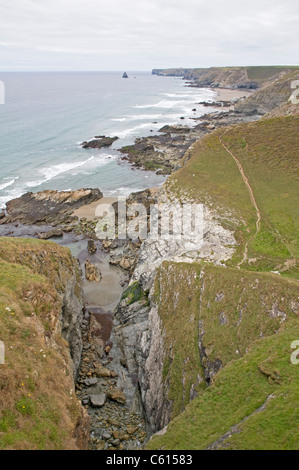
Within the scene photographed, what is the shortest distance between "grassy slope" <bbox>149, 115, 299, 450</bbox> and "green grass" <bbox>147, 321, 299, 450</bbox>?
0.19 ft

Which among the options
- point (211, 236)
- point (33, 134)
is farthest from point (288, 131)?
point (33, 134)

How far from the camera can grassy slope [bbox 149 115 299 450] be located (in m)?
18.1

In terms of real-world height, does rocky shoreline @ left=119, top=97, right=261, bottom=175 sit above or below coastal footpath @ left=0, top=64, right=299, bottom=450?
above

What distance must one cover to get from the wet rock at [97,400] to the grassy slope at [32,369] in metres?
7.21

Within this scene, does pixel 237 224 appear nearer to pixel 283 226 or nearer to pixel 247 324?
pixel 283 226

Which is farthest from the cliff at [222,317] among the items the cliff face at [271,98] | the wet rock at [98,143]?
the cliff face at [271,98]

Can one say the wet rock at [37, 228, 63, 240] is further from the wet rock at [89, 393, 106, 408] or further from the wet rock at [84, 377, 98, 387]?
the wet rock at [89, 393, 106, 408]

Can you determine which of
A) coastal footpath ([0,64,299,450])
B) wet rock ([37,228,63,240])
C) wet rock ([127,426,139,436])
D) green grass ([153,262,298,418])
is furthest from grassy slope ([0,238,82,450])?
wet rock ([37,228,63,240])

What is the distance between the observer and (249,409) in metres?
18.5

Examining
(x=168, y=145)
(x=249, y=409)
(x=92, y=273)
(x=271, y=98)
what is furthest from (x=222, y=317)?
(x=271, y=98)

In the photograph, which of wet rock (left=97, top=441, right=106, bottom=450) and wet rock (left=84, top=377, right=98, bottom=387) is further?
wet rock (left=84, top=377, right=98, bottom=387)

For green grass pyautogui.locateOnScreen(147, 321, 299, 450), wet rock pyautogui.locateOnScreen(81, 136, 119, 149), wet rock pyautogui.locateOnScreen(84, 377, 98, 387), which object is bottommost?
wet rock pyautogui.locateOnScreen(84, 377, 98, 387)

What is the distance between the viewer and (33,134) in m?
120

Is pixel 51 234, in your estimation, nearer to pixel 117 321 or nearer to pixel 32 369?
pixel 117 321
